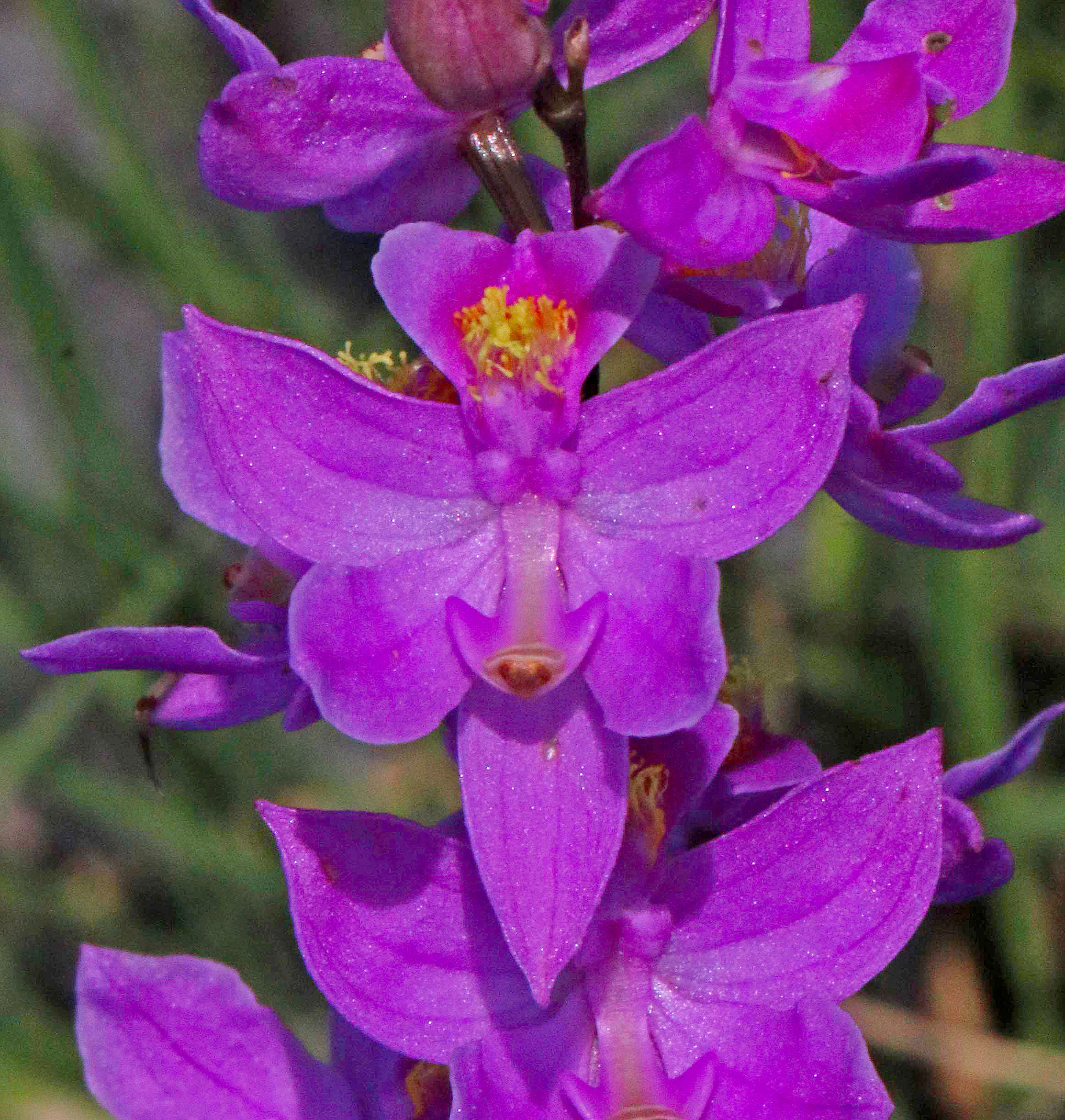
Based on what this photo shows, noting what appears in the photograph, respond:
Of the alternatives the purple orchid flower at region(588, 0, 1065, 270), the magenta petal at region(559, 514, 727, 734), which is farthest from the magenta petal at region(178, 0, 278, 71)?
the magenta petal at region(559, 514, 727, 734)

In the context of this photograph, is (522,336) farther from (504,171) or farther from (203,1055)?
(203,1055)

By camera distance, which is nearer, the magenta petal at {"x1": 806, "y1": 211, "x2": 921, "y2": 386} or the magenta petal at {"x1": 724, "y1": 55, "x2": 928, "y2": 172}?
the magenta petal at {"x1": 724, "y1": 55, "x2": 928, "y2": 172}

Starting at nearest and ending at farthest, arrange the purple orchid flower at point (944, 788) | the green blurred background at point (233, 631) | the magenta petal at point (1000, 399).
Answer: the magenta petal at point (1000, 399), the purple orchid flower at point (944, 788), the green blurred background at point (233, 631)

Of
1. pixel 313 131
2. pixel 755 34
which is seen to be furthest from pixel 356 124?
pixel 755 34

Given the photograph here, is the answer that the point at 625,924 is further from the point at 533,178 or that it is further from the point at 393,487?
the point at 533,178

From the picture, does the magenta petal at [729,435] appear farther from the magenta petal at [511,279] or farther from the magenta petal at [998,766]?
the magenta petal at [998,766]

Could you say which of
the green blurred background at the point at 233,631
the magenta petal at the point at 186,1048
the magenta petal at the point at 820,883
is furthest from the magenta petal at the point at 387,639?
the green blurred background at the point at 233,631

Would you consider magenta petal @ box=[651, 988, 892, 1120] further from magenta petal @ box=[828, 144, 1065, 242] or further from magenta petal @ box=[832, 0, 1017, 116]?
magenta petal @ box=[832, 0, 1017, 116]
